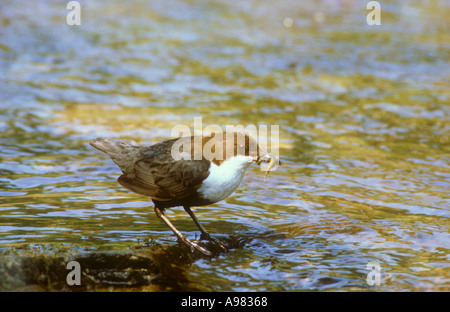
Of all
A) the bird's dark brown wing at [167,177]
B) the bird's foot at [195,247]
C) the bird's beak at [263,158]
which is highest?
the bird's beak at [263,158]

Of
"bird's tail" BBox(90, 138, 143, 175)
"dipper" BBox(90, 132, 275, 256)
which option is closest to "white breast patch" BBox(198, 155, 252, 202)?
"dipper" BBox(90, 132, 275, 256)

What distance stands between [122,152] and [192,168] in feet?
2.42

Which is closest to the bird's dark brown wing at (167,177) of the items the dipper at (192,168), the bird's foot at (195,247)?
the dipper at (192,168)

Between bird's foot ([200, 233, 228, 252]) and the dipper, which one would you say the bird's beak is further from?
bird's foot ([200, 233, 228, 252])

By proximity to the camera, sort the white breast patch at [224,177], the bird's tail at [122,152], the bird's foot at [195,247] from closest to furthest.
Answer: the white breast patch at [224,177]
the bird's foot at [195,247]
the bird's tail at [122,152]

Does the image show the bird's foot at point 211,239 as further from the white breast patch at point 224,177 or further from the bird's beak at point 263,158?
the bird's beak at point 263,158

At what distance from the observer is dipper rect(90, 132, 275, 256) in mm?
4051

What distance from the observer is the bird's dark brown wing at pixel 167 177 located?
4117 millimetres

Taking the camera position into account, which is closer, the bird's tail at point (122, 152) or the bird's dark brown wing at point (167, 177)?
the bird's dark brown wing at point (167, 177)

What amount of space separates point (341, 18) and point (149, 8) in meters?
4.58

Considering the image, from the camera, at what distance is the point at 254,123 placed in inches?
313

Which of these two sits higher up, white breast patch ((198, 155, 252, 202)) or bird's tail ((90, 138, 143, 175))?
bird's tail ((90, 138, 143, 175))

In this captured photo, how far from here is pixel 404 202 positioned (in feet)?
17.9

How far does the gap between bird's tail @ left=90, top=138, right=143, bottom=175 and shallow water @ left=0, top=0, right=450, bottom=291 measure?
46 centimetres
